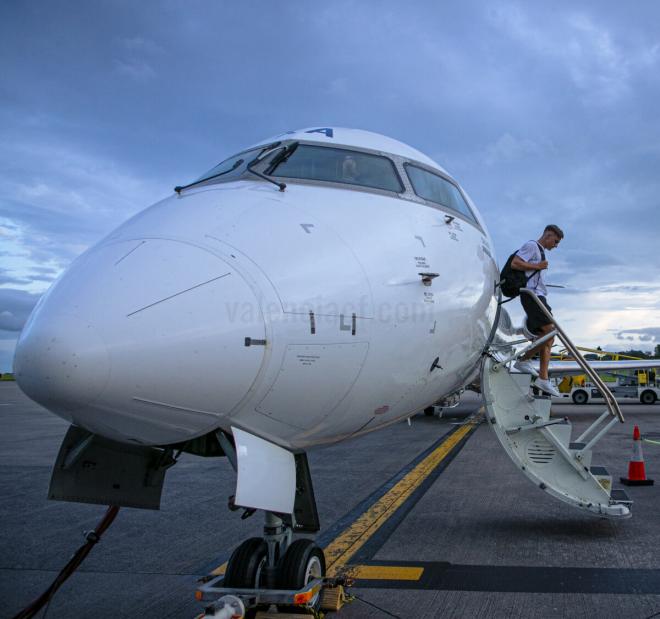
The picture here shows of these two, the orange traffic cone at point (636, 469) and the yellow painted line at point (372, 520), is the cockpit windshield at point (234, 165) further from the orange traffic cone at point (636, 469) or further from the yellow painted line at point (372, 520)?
the orange traffic cone at point (636, 469)

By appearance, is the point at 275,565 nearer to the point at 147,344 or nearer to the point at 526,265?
the point at 147,344

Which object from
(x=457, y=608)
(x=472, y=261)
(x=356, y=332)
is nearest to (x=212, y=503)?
(x=457, y=608)

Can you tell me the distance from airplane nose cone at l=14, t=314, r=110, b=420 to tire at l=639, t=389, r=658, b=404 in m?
30.4

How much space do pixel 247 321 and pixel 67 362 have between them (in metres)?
0.75

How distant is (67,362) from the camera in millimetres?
2502

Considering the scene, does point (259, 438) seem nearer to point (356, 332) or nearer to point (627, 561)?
point (356, 332)

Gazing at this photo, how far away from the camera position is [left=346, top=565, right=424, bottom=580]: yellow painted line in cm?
523

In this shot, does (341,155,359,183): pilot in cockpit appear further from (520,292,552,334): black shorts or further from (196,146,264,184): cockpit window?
(520,292,552,334): black shorts

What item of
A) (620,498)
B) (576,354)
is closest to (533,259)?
(576,354)

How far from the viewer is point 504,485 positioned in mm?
9344

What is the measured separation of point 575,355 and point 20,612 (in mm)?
4980

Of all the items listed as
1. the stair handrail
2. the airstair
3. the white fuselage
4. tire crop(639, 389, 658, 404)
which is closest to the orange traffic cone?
the airstair

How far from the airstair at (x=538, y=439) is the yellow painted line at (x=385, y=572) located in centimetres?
155

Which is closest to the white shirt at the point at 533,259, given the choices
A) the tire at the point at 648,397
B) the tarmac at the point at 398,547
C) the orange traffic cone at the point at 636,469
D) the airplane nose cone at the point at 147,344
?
the tarmac at the point at 398,547
